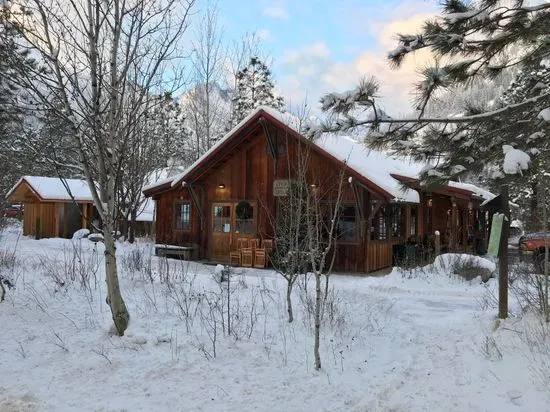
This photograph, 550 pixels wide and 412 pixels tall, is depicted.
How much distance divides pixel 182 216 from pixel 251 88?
49.3ft

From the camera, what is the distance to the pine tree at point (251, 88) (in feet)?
103

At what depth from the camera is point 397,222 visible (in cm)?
1697

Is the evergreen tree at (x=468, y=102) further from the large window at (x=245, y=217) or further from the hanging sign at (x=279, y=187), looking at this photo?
the large window at (x=245, y=217)

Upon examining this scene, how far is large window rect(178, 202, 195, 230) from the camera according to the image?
61.7ft

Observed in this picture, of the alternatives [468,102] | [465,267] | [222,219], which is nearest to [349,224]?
[465,267]

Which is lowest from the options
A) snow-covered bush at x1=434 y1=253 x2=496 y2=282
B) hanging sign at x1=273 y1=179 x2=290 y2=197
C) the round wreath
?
snow-covered bush at x1=434 y1=253 x2=496 y2=282

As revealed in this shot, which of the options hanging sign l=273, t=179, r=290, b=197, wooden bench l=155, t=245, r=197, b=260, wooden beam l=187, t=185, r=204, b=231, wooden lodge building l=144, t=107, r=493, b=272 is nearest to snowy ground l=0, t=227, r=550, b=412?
wooden lodge building l=144, t=107, r=493, b=272

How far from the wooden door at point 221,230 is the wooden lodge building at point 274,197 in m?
0.04

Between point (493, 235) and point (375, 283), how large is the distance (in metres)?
5.39

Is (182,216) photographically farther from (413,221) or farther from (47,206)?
(47,206)

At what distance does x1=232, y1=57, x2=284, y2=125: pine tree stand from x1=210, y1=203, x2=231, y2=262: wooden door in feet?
49.3

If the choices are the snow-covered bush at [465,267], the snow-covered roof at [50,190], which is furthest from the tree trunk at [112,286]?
the snow-covered roof at [50,190]

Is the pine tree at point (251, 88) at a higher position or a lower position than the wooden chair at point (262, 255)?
higher

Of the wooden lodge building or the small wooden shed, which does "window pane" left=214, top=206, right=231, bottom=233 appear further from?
the small wooden shed
